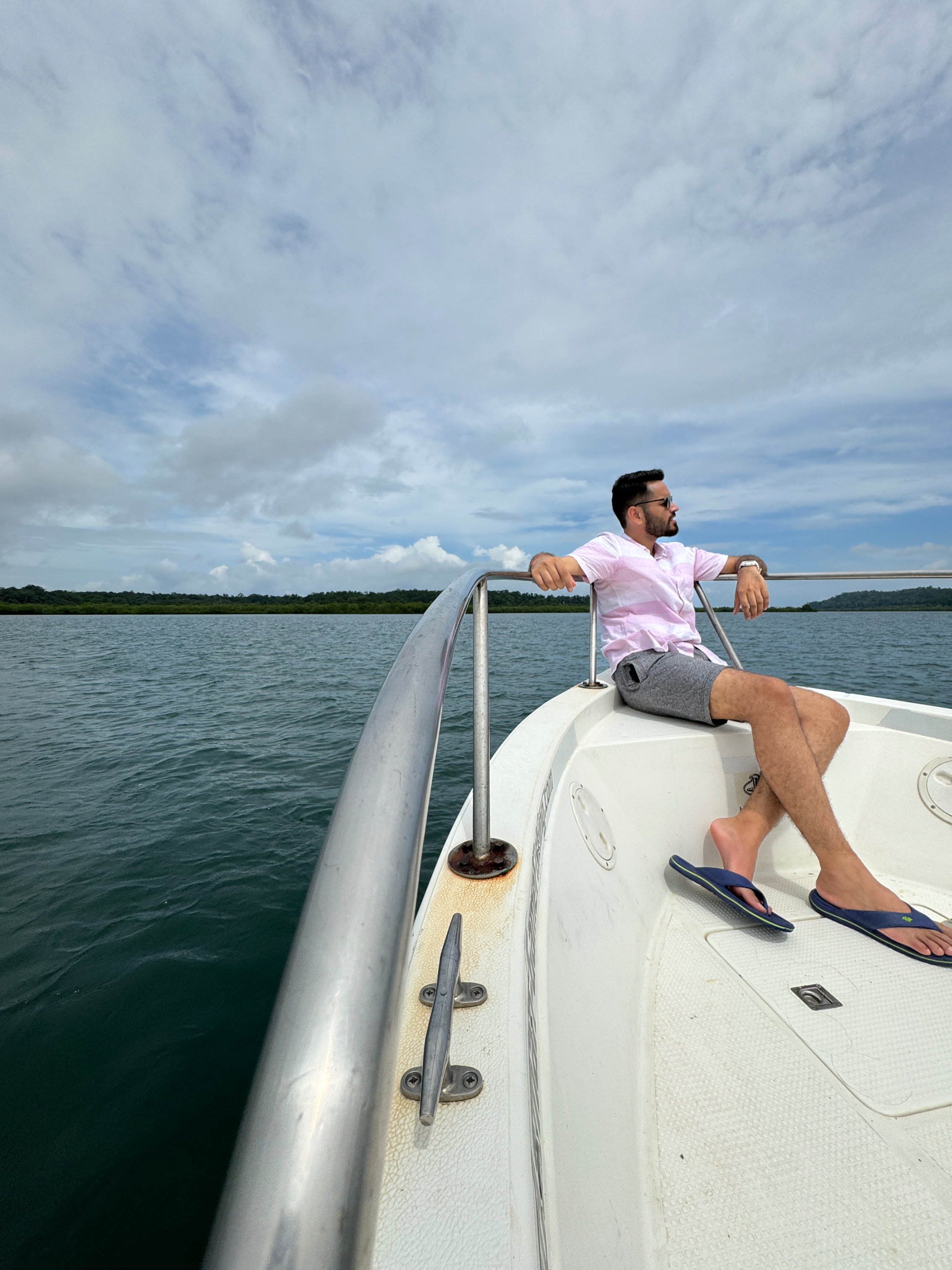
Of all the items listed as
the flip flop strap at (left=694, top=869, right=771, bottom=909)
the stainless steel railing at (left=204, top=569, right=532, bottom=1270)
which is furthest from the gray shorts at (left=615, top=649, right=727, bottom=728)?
the stainless steel railing at (left=204, top=569, right=532, bottom=1270)

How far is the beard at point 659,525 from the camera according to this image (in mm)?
2486

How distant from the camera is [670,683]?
2.12 m

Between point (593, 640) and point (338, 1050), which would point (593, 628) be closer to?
point (593, 640)

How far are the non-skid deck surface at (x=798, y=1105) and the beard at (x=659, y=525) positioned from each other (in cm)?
151

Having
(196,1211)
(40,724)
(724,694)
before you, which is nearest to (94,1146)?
(196,1211)

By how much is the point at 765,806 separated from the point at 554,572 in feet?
3.21

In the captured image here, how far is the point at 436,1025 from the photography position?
0.55 meters

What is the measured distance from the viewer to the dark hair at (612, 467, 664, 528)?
253cm

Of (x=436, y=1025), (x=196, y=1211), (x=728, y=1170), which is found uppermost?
(x=436, y=1025)

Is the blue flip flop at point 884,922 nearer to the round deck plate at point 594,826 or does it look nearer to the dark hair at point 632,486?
the round deck plate at point 594,826

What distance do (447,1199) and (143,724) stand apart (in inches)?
272

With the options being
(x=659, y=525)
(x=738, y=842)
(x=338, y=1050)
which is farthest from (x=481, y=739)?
(x=659, y=525)

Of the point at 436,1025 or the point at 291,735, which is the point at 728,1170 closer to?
the point at 436,1025

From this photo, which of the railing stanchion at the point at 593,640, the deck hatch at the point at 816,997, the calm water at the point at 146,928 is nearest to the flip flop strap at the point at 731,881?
the deck hatch at the point at 816,997
